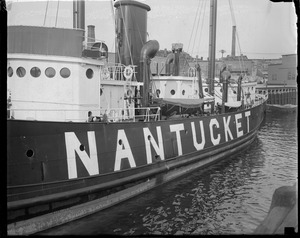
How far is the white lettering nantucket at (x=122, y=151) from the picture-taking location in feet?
30.5

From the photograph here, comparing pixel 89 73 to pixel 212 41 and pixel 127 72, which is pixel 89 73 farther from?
pixel 212 41

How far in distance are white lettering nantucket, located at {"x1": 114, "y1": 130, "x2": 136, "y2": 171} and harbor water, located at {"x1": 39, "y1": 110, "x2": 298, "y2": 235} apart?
4.06ft

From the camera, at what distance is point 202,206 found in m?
9.55

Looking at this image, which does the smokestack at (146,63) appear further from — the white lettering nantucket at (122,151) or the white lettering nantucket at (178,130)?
the white lettering nantucket at (122,151)

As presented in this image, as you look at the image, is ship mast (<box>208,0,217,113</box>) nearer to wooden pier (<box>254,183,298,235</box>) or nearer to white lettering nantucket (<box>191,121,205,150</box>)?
white lettering nantucket (<box>191,121,205,150</box>)

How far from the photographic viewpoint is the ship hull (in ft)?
23.1

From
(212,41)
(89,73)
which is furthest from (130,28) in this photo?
(89,73)

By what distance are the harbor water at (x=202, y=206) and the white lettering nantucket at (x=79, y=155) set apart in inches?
51.7

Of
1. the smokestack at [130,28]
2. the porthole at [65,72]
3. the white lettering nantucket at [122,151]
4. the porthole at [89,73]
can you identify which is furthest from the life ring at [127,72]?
the smokestack at [130,28]

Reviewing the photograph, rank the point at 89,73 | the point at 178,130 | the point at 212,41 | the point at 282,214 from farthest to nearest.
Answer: the point at 212,41
the point at 178,130
the point at 89,73
the point at 282,214

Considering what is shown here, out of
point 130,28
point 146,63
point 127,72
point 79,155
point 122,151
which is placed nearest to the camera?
point 79,155

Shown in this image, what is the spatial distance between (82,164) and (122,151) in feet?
5.18

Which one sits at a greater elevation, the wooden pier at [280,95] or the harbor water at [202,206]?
the wooden pier at [280,95]
